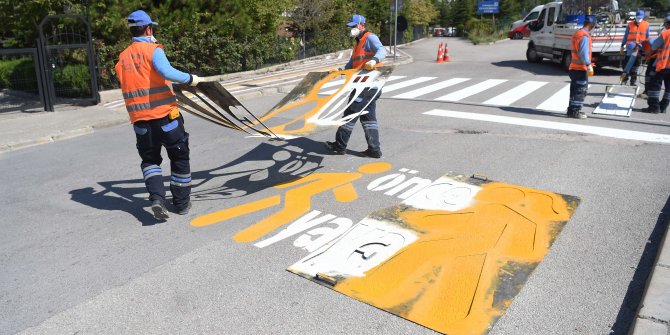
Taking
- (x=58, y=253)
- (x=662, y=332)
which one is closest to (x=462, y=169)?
(x=662, y=332)

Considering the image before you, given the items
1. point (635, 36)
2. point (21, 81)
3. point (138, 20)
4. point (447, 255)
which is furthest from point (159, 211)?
point (635, 36)

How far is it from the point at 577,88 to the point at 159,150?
306 inches

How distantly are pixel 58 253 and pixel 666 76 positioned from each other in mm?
10369

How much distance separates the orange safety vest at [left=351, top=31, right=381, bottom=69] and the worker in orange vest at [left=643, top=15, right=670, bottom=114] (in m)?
6.15

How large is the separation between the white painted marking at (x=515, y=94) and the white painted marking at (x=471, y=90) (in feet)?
2.43

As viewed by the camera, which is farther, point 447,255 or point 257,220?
point 257,220

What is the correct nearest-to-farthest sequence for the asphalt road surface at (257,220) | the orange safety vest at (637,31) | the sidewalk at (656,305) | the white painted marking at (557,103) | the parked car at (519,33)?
the sidewalk at (656,305) < the asphalt road surface at (257,220) < the white painted marking at (557,103) < the orange safety vest at (637,31) < the parked car at (519,33)

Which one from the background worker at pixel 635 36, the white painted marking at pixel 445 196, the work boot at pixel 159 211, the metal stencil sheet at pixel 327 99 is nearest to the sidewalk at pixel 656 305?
the white painted marking at pixel 445 196

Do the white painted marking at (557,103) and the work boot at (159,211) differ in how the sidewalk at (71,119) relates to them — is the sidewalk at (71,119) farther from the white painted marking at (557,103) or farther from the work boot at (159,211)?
the white painted marking at (557,103)

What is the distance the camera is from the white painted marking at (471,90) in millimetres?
12418

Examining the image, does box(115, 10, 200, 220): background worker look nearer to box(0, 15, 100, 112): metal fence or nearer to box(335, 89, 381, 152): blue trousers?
box(335, 89, 381, 152): blue trousers

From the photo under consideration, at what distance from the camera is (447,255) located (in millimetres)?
4070

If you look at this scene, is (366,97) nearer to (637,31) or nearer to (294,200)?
(294,200)

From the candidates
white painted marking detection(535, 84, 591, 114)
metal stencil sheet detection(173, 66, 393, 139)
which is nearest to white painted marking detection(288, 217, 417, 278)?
metal stencil sheet detection(173, 66, 393, 139)
